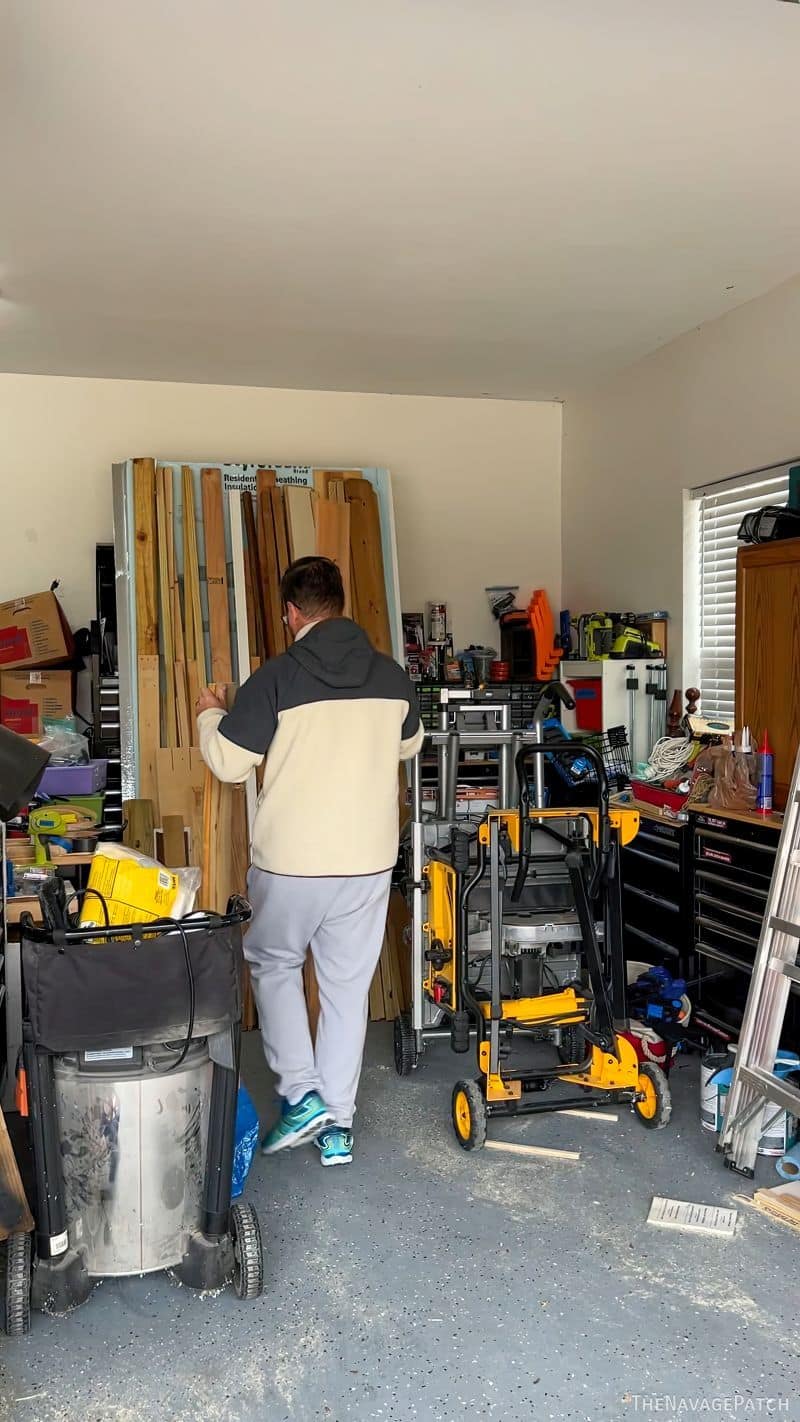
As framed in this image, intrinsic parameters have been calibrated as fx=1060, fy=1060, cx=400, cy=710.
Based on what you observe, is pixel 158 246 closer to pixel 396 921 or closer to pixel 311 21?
pixel 311 21

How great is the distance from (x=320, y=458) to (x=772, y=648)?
320 centimetres

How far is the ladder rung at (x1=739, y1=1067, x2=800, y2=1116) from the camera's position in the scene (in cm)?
291

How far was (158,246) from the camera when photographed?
3.97m

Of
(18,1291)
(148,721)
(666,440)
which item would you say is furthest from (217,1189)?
(666,440)

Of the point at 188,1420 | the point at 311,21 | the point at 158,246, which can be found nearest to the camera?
the point at 188,1420

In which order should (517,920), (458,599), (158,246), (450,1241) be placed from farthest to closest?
(458,599) → (158,246) → (517,920) → (450,1241)

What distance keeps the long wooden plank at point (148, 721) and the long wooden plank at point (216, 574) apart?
0.30 metres

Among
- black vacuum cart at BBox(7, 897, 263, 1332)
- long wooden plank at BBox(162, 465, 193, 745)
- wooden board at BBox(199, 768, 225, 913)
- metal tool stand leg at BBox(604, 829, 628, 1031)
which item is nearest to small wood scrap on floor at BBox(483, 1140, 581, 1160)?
metal tool stand leg at BBox(604, 829, 628, 1031)

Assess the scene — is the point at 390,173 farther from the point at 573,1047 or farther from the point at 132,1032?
the point at 573,1047

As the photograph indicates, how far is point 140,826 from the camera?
4.69m

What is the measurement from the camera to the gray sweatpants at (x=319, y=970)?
10.6 ft

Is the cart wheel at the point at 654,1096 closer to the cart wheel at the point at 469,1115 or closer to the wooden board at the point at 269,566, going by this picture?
the cart wheel at the point at 469,1115

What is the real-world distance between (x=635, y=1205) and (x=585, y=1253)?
298 millimetres

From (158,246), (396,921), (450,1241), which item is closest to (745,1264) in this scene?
(450,1241)
